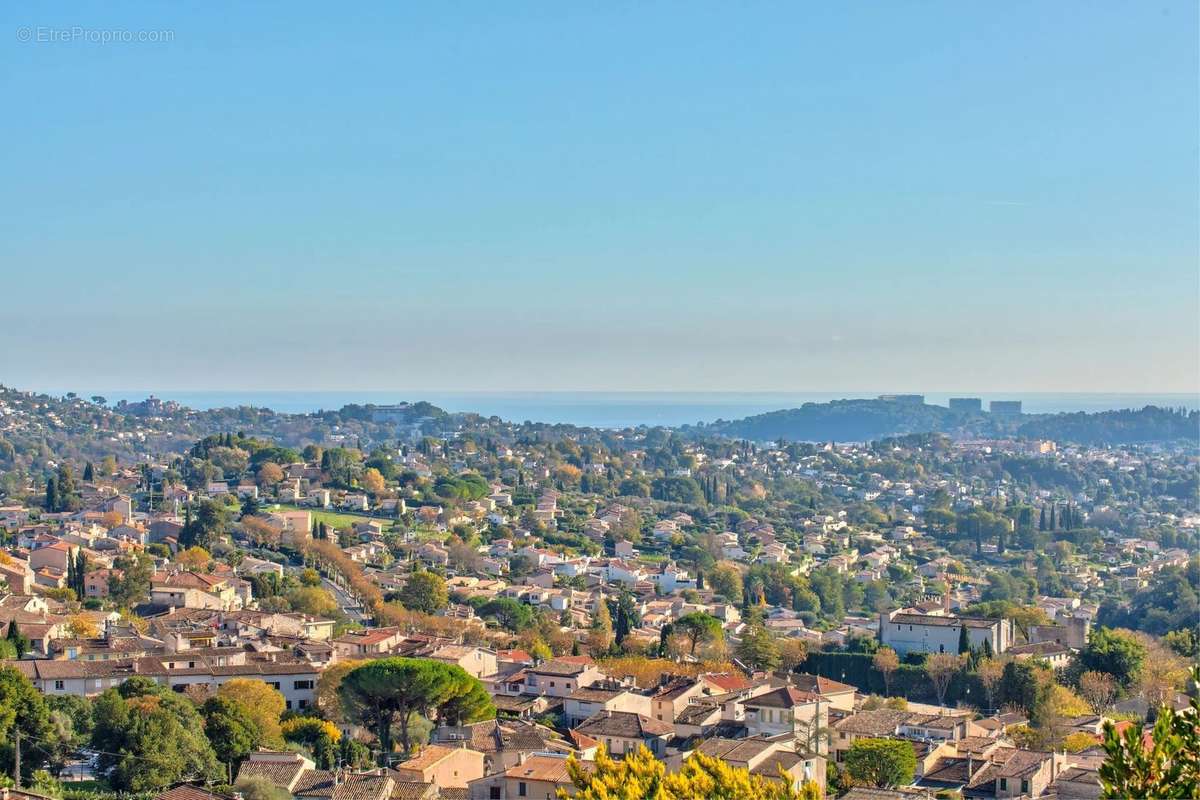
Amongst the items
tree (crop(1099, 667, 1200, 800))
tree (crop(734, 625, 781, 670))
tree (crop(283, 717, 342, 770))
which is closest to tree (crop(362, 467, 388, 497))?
tree (crop(734, 625, 781, 670))

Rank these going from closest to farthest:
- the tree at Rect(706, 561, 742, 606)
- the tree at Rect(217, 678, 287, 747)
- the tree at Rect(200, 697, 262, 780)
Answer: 1. the tree at Rect(200, 697, 262, 780)
2. the tree at Rect(217, 678, 287, 747)
3. the tree at Rect(706, 561, 742, 606)

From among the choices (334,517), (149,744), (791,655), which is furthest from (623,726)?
(334,517)

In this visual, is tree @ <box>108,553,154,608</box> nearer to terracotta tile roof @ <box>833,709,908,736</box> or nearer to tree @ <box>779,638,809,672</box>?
tree @ <box>779,638,809,672</box>

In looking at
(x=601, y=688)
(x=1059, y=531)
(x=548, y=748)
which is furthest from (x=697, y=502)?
(x=548, y=748)

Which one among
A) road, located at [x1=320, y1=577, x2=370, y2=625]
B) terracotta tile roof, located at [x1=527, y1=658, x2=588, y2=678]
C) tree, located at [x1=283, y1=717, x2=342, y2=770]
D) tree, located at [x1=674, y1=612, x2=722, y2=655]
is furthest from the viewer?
road, located at [x1=320, y1=577, x2=370, y2=625]

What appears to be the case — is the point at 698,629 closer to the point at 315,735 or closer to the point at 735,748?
the point at 315,735

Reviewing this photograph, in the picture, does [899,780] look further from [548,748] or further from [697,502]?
[697,502]
